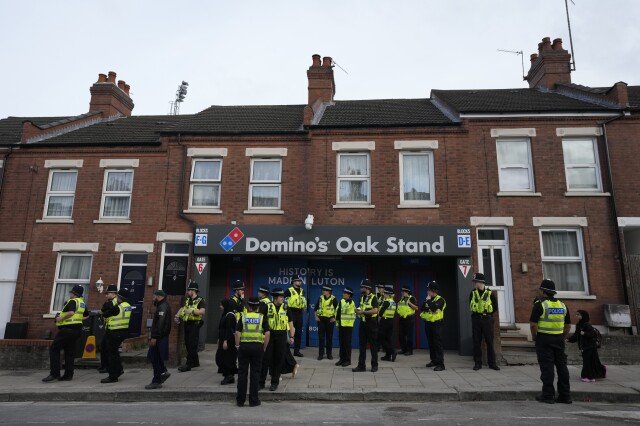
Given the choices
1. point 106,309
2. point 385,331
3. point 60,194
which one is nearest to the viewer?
point 106,309

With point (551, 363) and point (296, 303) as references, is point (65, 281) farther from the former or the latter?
point (551, 363)

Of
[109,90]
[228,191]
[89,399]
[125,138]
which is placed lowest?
[89,399]

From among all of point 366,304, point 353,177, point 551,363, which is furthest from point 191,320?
point 551,363

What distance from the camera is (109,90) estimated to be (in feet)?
63.0

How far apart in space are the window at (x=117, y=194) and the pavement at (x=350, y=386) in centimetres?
555

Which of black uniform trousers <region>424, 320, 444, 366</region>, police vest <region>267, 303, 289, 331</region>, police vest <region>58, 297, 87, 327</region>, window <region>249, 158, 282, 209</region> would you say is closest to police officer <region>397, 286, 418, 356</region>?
black uniform trousers <region>424, 320, 444, 366</region>

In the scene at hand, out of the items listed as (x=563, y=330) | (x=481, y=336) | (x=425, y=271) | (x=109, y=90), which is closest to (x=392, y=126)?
(x=425, y=271)

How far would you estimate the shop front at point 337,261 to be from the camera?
12.7 meters

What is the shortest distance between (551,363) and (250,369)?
5154 millimetres

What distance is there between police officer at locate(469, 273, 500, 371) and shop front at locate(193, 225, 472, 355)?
2101 mm

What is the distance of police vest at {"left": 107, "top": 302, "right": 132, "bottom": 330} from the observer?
910 cm

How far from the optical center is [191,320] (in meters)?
10.2

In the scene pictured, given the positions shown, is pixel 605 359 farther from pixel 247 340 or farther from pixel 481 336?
pixel 247 340

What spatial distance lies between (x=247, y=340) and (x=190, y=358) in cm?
353
